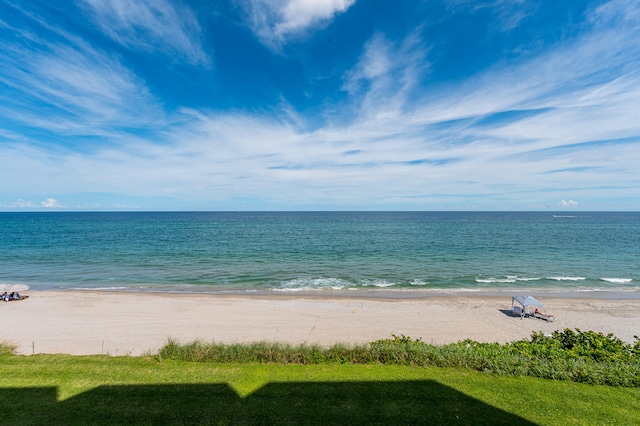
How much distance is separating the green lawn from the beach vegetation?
36 cm

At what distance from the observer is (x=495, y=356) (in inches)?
347

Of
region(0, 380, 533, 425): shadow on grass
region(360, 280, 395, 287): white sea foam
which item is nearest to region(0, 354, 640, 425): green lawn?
region(0, 380, 533, 425): shadow on grass

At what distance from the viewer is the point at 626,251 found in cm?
4738

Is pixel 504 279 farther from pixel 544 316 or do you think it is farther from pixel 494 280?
pixel 544 316

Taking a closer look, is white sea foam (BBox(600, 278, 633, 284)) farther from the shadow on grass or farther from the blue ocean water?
the shadow on grass

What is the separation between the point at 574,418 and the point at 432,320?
13.0m

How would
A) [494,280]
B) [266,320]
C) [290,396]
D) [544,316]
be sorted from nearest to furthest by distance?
[290,396] → [266,320] → [544,316] → [494,280]

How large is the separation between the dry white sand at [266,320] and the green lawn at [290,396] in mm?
6327

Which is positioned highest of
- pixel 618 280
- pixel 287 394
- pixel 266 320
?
pixel 287 394

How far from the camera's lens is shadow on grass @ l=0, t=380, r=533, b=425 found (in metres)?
6.20

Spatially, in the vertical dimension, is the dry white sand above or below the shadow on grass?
Result: below

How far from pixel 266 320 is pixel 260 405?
40.9ft

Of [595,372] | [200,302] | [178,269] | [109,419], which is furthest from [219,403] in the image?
[178,269]

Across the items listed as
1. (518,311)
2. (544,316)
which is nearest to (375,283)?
(518,311)
